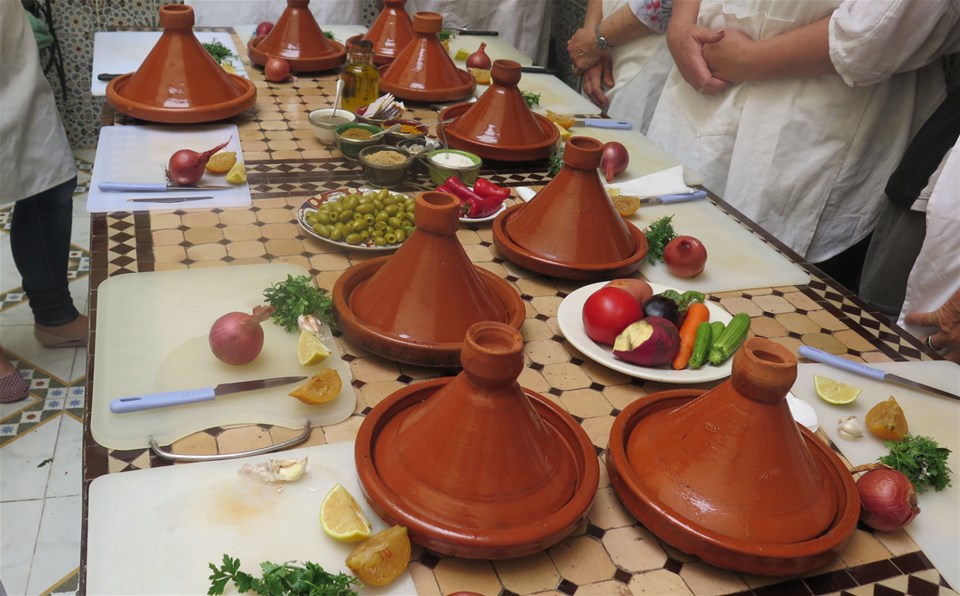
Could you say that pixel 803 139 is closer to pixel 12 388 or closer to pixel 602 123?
pixel 602 123

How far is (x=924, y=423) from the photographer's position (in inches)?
48.3

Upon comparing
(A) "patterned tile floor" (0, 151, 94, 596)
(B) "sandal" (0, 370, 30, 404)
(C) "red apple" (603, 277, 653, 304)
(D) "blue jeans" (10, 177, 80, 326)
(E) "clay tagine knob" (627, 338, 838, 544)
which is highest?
(E) "clay tagine knob" (627, 338, 838, 544)

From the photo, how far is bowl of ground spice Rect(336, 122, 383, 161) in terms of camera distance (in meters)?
1.89

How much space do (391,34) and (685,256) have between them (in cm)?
143

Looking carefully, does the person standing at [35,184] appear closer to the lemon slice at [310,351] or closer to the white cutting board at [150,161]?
the white cutting board at [150,161]

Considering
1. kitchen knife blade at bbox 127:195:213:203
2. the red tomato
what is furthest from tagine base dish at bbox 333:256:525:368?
kitchen knife blade at bbox 127:195:213:203

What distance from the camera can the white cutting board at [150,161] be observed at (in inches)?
63.2

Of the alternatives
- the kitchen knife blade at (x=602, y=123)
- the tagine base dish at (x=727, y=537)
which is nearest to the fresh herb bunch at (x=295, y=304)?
the tagine base dish at (x=727, y=537)

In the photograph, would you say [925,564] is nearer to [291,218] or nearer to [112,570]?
[112,570]

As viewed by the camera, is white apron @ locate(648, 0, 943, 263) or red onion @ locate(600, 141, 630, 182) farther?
white apron @ locate(648, 0, 943, 263)

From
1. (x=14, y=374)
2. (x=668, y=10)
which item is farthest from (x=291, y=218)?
(x=668, y=10)

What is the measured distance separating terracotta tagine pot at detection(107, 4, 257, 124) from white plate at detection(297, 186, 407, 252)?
476 mm

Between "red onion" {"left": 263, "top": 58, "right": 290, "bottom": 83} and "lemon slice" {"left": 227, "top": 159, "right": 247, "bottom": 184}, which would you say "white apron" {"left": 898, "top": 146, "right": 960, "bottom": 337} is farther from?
"red onion" {"left": 263, "top": 58, "right": 290, "bottom": 83}

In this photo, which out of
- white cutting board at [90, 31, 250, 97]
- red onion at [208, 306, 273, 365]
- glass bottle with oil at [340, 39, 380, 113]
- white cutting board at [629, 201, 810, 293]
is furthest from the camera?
white cutting board at [90, 31, 250, 97]
